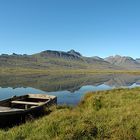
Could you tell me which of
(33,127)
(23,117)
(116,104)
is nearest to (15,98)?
(23,117)

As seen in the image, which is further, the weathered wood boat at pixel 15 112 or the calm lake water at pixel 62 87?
the calm lake water at pixel 62 87

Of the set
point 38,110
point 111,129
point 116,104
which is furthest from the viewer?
point 116,104

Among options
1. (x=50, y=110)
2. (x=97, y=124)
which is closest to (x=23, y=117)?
(x=50, y=110)

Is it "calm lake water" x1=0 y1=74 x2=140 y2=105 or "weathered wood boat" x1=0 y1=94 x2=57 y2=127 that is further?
"calm lake water" x1=0 y1=74 x2=140 y2=105

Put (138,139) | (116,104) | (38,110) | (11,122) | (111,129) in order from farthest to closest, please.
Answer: (116,104), (38,110), (11,122), (111,129), (138,139)

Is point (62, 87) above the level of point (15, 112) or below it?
below

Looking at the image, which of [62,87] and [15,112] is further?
[62,87]

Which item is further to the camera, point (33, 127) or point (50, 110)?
point (50, 110)

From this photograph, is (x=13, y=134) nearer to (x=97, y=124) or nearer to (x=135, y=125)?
(x=97, y=124)

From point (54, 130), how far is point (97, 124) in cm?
221

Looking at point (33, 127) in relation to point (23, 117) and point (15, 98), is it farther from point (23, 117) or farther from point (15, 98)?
point (15, 98)

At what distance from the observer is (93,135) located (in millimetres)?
11570

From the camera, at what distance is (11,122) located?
707 inches

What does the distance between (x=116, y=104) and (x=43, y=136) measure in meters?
12.6
